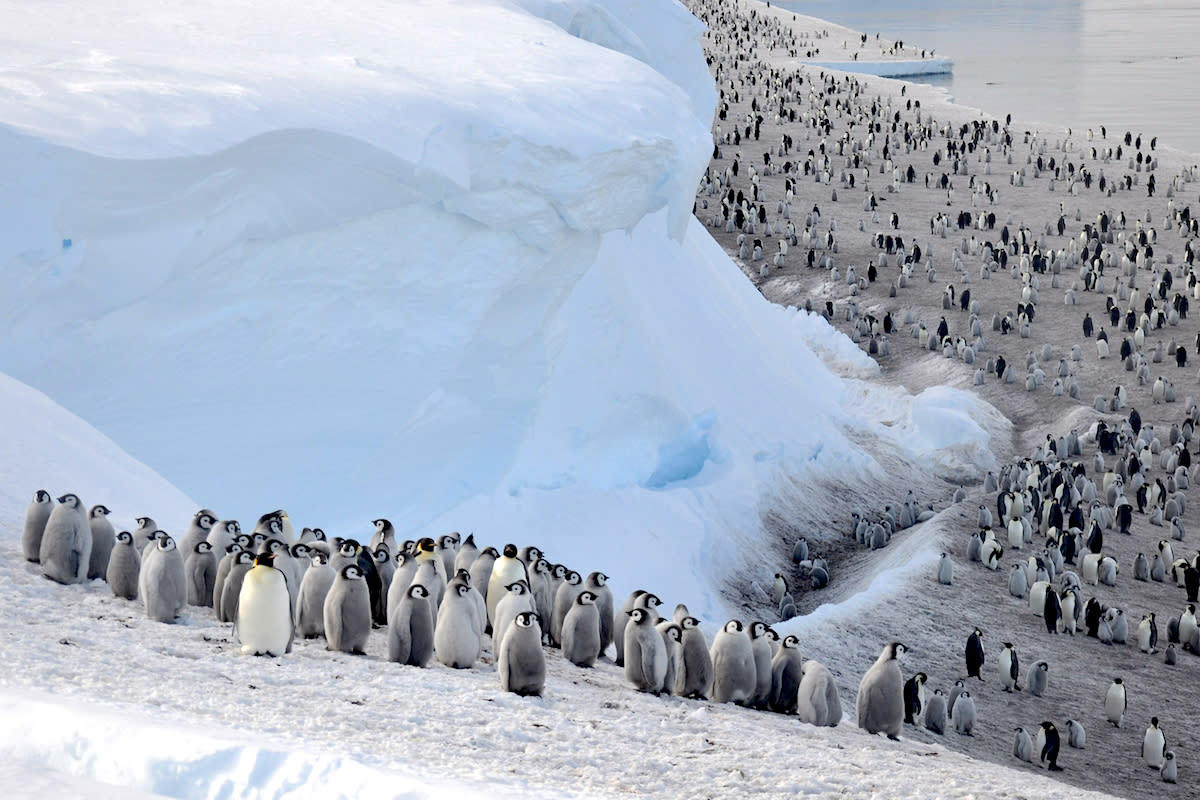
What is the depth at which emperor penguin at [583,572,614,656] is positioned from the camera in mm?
9633

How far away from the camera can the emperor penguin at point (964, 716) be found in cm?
1181

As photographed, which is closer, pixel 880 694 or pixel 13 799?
pixel 13 799

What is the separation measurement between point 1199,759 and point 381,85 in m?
11.0

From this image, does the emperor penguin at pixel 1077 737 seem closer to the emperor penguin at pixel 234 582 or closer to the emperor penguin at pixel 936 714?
the emperor penguin at pixel 936 714

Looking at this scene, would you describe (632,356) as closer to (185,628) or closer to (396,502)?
(396,502)

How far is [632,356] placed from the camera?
609 inches

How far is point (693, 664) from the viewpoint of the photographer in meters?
8.84

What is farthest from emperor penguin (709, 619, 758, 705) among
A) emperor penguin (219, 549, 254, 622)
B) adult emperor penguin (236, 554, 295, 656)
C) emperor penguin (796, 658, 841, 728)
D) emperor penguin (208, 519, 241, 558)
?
emperor penguin (208, 519, 241, 558)

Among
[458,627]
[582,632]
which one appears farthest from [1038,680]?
[458,627]

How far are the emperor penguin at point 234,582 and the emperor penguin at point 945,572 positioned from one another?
373 inches

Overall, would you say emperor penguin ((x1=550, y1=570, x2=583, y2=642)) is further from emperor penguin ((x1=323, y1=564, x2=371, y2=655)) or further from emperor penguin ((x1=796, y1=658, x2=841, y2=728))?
emperor penguin ((x1=323, y1=564, x2=371, y2=655))

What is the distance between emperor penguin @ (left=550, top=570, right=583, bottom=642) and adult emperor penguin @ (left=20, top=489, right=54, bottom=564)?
360cm

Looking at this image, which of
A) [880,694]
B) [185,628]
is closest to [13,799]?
[185,628]

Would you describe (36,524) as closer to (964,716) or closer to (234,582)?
(234,582)
